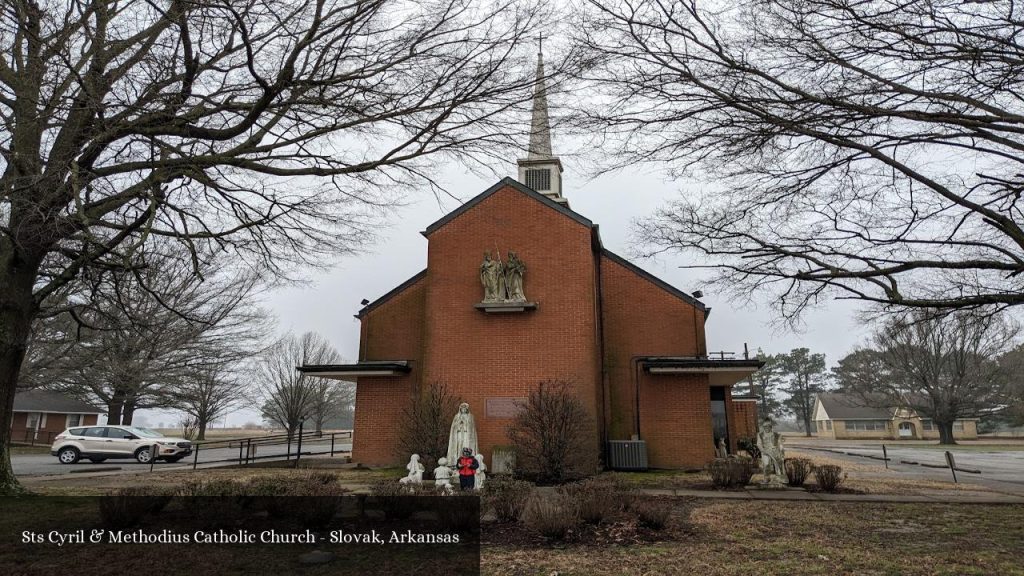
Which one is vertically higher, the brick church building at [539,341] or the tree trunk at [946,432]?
the brick church building at [539,341]

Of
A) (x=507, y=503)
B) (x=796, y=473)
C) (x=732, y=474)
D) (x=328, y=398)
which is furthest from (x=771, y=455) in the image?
(x=328, y=398)

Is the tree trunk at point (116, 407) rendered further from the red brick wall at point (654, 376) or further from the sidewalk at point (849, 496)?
the sidewalk at point (849, 496)

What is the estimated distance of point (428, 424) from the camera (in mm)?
15266

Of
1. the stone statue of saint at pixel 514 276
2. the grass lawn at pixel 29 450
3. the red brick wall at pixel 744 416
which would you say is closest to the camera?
the stone statue of saint at pixel 514 276

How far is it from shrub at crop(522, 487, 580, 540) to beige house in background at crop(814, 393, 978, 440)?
199ft

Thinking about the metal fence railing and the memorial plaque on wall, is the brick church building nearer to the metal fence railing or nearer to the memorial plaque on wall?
the memorial plaque on wall

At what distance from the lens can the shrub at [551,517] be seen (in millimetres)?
6836

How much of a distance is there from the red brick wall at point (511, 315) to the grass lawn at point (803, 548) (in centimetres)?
813

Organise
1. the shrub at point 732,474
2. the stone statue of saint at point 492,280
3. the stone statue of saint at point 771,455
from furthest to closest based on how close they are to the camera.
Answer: the stone statue of saint at point 492,280 → the stone statue of saint at point 771,455 → the shrub at point 732,474

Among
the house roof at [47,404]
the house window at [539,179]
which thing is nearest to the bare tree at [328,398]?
the house roof at [47,404]

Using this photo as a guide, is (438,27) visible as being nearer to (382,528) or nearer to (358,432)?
(382,528)

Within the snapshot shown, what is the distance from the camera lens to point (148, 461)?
22.5m

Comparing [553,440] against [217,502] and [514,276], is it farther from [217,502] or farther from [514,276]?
[217,502]

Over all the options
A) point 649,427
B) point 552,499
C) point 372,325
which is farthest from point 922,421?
point 552,499
